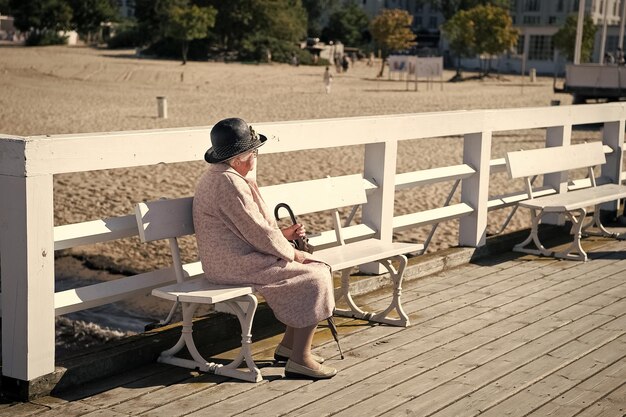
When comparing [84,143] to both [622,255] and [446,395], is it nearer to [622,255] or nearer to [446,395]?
[446,395]

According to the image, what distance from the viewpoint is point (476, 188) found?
27.4ft

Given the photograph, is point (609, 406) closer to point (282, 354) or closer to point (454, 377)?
point (454, 377)

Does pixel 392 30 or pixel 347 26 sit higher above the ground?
pixel 392 30

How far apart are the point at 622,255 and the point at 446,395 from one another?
14.0 feet

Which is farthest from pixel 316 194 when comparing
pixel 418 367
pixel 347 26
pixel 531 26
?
pixel 347 26

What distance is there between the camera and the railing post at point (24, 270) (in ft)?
15.2

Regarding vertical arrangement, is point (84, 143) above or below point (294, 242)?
Result: above

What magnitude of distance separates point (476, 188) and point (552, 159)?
1016 millimetres

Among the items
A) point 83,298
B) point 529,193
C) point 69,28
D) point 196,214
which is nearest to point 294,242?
point 196,214

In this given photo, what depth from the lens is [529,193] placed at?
29.2 feet

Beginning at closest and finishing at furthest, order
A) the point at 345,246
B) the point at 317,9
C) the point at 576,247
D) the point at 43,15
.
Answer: the point at 345,246
the point at 576,247
the point at 43,15
the point at 317,9

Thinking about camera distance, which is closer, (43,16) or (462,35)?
(462,35)

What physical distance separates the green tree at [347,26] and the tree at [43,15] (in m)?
24.7

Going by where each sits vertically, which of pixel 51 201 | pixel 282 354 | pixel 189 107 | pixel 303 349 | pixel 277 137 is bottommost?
pixel 189 107
